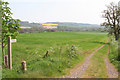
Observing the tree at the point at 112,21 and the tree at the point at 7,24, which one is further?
the tree at the point at 112,21

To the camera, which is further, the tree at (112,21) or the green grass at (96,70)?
the tree at (112,21)

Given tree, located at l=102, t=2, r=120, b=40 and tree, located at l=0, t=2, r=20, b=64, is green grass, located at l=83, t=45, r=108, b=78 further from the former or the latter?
tree, located at l=102, t=2, r=120, b=40

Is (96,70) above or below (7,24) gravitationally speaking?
below

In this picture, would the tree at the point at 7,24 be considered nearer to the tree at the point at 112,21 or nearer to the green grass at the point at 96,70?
the green grass at the point at 96,70

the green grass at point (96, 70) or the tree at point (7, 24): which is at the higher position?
the tree at point (7, 24)

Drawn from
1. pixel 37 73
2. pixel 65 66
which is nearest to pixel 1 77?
pixel 37 73

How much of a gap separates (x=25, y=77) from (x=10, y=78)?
814mm

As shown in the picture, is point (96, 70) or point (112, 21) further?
point (112, 21)

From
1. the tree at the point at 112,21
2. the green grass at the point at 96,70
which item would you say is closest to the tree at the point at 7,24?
the green grass at the point at 96,70

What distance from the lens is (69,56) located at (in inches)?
552

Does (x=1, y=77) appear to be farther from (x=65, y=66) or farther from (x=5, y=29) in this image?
(x=65, y=66)

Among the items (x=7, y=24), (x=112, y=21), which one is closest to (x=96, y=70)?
(x=7, y=24)

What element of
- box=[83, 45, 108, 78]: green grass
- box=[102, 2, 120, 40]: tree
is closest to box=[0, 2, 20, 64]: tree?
box=[83, 45, 108, 78]: green grass

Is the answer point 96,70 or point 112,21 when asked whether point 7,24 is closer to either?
point 96,70
